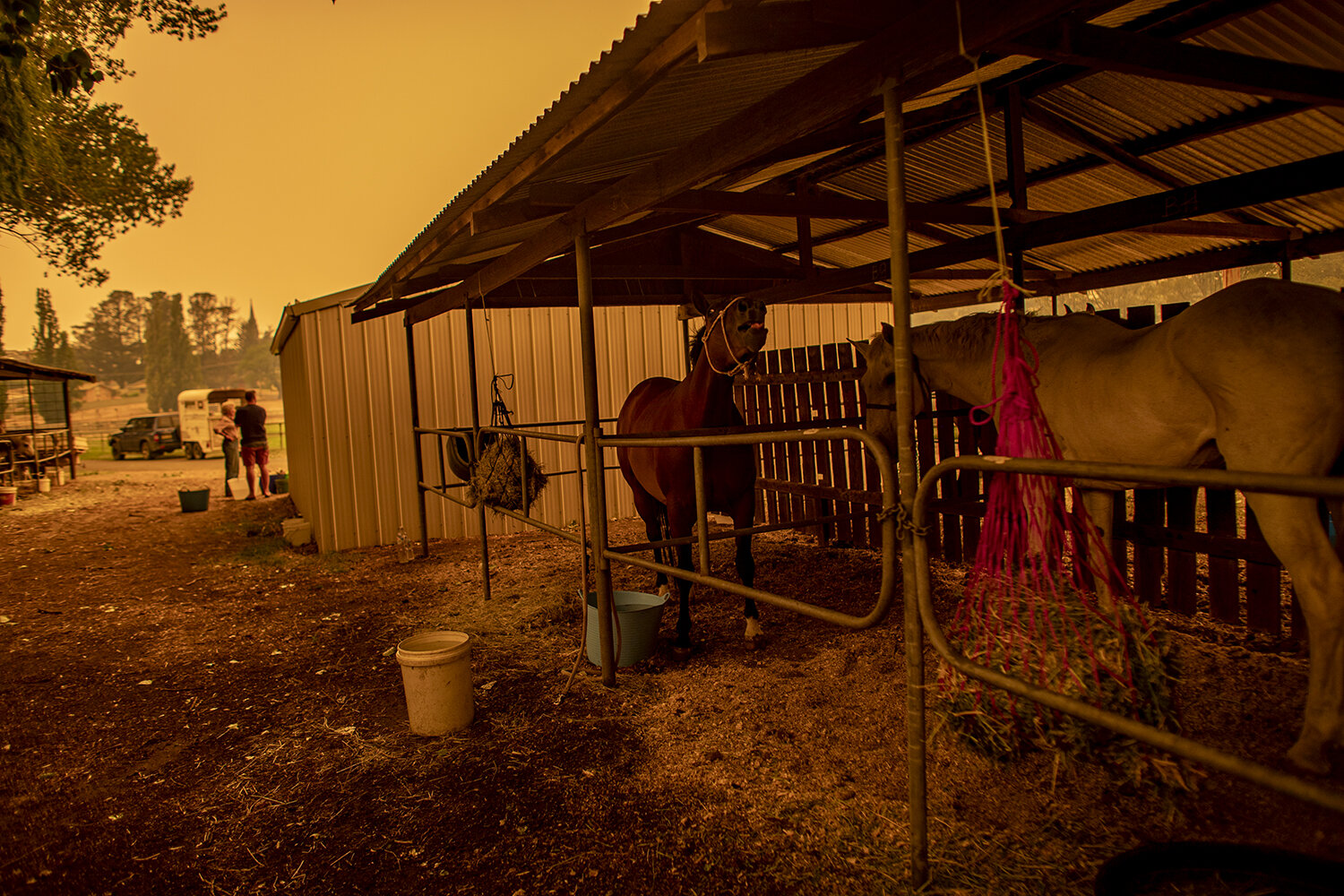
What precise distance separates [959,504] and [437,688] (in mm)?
3553

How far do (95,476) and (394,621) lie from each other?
63.2ft

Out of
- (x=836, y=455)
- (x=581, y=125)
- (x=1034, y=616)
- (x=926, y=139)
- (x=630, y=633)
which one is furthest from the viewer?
(x=836, y=455)

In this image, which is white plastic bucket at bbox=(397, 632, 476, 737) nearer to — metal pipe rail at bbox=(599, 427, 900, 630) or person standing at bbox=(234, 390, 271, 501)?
metal pipe rail at bbox=(599, 427, 900, 630)

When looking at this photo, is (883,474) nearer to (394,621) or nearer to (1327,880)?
(1327,880)

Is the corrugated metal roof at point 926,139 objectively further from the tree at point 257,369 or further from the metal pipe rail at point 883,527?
the tree at point 257,369

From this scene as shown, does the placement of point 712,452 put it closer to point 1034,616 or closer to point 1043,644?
point 1034,616

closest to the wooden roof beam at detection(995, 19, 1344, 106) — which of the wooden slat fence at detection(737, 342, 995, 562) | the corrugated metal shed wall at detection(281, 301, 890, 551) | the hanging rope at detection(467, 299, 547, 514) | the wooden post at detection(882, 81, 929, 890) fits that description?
the wooden post at detection(882, 81, 929, 890)

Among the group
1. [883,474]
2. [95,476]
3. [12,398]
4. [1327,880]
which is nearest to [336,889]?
[883,474]

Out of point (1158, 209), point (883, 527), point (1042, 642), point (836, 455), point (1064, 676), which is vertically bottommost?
point (1064, 676)

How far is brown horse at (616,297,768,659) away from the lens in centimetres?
402

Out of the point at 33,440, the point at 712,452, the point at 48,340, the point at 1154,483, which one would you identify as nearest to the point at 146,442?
the point at 33,440

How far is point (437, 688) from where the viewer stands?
321 centimetres

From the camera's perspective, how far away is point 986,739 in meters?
2.60

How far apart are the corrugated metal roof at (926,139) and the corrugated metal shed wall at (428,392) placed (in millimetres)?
1842
